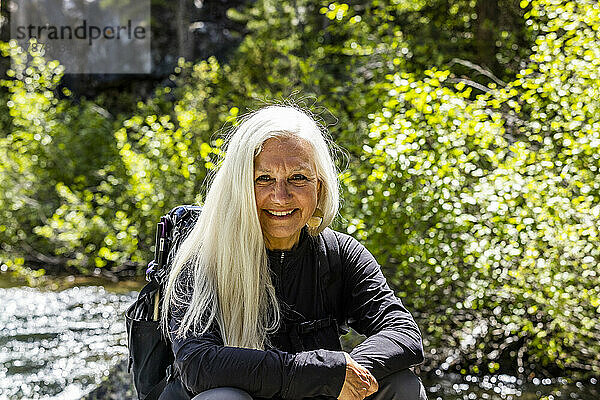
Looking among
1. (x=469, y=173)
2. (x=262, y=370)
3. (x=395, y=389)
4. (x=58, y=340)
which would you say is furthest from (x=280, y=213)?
(x=58, y=340)

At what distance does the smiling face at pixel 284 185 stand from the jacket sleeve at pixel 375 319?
8.7 inches

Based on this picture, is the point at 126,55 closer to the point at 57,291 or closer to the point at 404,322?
the point at 57,291

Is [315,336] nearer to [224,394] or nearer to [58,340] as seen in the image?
[224,394]

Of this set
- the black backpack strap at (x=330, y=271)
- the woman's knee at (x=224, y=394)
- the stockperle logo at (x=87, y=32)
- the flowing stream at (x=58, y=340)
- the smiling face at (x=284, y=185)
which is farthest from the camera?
the stockperle logo at (x=87, y=32)

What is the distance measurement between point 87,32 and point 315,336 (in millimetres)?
9621

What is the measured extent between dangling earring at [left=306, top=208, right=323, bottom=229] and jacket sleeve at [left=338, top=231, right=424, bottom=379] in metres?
0.09

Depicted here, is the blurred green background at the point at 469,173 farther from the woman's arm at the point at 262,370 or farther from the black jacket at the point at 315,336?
the woman's arm at the point at 262,370

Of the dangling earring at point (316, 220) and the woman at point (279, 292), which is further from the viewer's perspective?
the dangling earring at point (316, 220)

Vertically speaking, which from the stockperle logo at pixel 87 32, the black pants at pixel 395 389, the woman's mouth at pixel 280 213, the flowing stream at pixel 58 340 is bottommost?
the flowing stream at pixel 58 340

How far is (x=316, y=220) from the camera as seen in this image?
8.12 ft

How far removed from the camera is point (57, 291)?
7574mm

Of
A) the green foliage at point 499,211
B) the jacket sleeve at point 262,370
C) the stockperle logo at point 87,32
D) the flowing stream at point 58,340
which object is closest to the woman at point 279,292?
the jacket sleeve at point 262,370

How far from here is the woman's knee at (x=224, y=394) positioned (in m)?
1.99

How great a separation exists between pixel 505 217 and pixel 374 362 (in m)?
2.07
